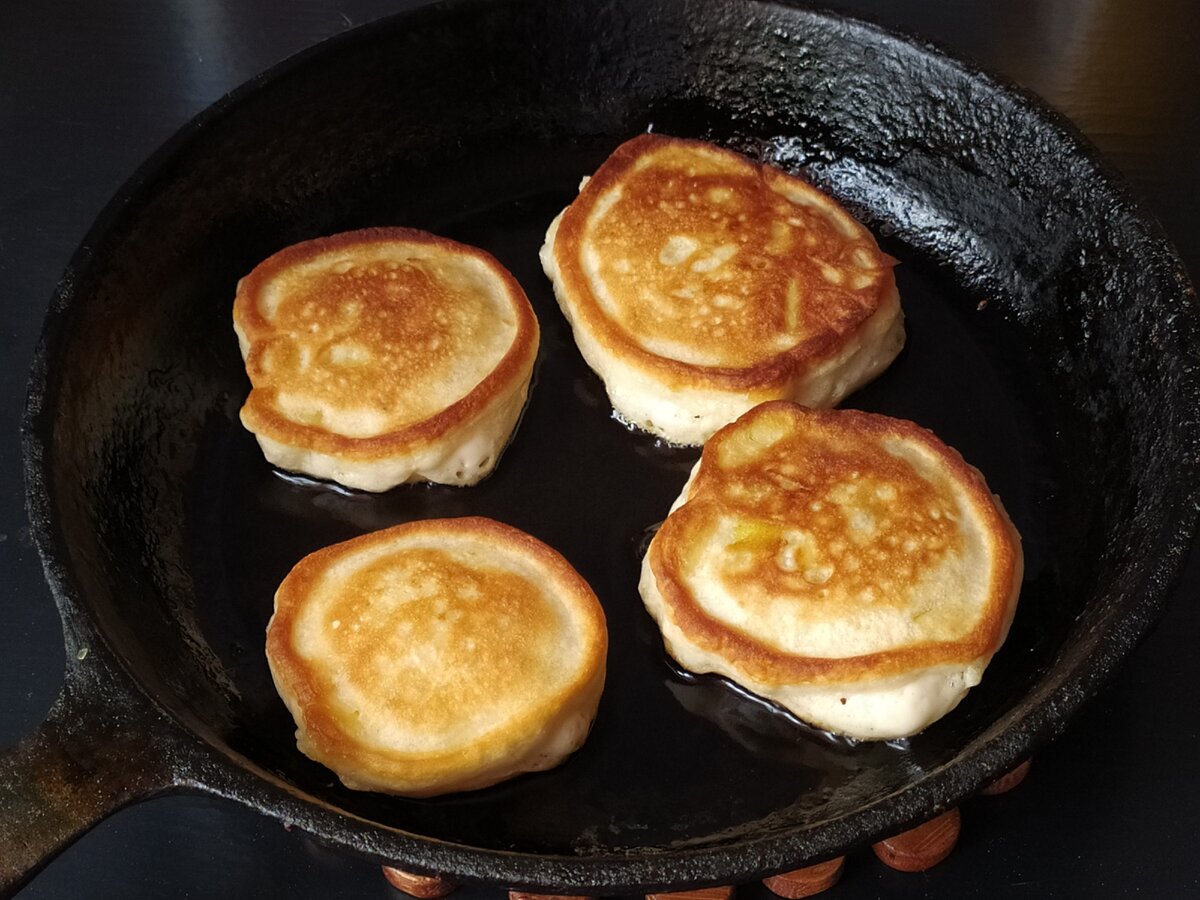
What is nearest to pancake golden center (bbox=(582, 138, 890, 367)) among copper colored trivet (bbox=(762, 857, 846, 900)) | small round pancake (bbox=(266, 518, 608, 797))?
small round pancake (bbox=(266, 518, 608, 797))

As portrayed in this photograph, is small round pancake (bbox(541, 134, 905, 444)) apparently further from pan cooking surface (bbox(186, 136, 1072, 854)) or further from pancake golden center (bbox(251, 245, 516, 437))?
pancake golden center (bbox(251, 245, 516, 437))

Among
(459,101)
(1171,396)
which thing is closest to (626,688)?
(1171,396)

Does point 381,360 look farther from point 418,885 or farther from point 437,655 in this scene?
point 418,885

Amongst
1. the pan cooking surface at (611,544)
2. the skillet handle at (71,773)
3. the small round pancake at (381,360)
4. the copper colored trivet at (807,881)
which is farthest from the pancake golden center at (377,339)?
the copper colored trivet at (807,881)

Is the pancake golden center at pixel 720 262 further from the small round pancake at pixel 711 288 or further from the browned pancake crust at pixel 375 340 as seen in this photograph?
the browned pancake crust at pixel 375 340

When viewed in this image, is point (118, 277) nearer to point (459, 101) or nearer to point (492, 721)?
point (459, 101)

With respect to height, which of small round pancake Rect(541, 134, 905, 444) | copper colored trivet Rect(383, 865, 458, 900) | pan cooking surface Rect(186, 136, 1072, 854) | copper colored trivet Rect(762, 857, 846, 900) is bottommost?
copper colored trivet Rect(383, 865, 458, 900)
